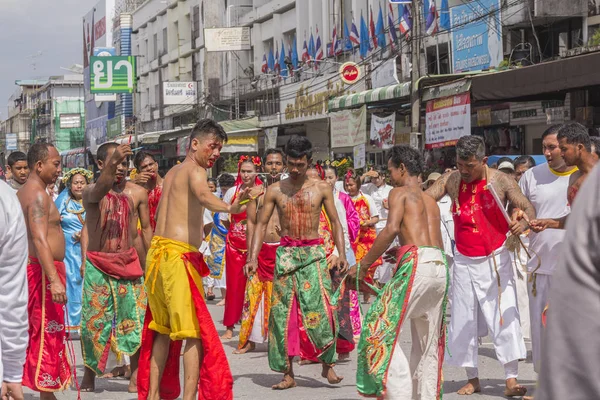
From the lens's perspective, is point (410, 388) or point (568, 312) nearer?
point (568, 312)

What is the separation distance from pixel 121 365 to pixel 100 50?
64.4 m

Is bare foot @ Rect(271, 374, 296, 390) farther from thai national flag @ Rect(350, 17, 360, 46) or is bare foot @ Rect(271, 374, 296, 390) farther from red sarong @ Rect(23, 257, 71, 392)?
thai national flag @ Rect(350, 17, 360, 46)

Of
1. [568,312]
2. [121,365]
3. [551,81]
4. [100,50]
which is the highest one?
[100,50]

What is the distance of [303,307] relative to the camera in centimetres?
809

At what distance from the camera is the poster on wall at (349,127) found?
2552cm

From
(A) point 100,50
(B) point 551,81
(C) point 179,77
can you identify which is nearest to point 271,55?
(C) point 179,77

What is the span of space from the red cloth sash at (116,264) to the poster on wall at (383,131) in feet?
53.0

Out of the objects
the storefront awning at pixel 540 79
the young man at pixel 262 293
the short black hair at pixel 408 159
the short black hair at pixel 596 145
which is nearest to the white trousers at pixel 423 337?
the short black hair at pixel 408 159

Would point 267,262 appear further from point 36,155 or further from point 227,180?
point 227,180

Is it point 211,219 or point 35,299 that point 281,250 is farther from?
point 211,219

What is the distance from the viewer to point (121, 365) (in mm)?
8461

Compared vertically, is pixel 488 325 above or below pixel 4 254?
below

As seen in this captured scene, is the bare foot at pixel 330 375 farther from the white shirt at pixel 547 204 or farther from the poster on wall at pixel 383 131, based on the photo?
the poster on wall at pixel 383 131

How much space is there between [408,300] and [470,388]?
4.94ft
